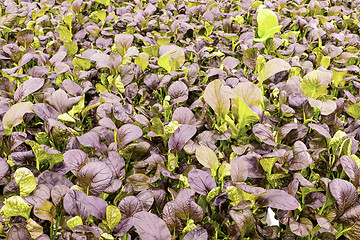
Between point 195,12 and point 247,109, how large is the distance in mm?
1225

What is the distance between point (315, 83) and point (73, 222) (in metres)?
0.96

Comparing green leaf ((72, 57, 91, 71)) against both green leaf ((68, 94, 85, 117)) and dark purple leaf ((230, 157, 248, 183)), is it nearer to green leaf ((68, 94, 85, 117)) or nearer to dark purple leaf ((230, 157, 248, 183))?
green leaf ((68, 94, 85, 117))

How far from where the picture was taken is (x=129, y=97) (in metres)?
1.32

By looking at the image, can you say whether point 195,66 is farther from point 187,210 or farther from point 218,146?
point 187,210

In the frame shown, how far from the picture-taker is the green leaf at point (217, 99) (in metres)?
1.13

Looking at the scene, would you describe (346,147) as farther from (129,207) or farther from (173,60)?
(173,60)

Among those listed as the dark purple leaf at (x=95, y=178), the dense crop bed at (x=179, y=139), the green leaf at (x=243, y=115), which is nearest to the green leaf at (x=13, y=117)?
the dense crop bed at (x=179, y=139)

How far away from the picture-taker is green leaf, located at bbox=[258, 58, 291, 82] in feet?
4.34

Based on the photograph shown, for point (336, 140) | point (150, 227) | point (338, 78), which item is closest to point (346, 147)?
point (336, 140)

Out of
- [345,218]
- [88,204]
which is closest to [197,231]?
[88,204]

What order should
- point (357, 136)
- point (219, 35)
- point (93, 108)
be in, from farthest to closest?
point (219, 35), point (93, 108), point (357, 136)

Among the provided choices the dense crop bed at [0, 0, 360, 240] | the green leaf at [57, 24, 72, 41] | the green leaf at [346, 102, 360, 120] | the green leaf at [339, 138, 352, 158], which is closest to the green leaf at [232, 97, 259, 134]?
the dense crop bed at [0, 0, 360, 240]

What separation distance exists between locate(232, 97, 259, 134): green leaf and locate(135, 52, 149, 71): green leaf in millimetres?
505

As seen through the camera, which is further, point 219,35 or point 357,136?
point 219,35
